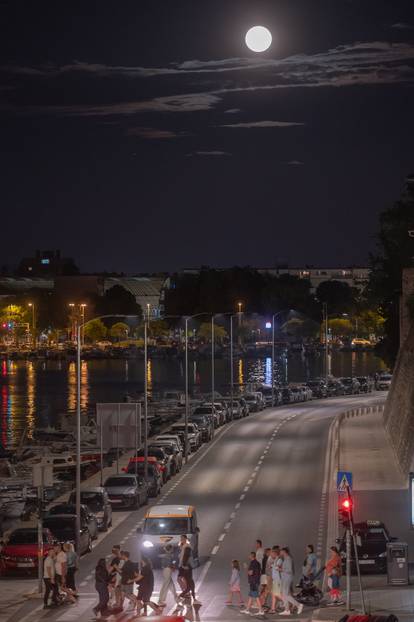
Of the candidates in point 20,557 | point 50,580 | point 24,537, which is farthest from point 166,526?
point 50,580

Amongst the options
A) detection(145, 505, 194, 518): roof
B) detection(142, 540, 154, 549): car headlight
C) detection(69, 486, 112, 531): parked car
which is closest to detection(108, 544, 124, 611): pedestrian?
detection(142, 540, 154, 549): car headlight

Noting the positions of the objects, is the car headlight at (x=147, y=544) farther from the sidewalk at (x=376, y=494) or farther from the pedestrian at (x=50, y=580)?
the sidewalk at (x=376, y=494)

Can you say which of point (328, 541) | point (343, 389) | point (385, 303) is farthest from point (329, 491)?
point (343, 389)

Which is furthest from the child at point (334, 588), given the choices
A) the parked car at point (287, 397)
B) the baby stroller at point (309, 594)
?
the parked car at point (287, 397)

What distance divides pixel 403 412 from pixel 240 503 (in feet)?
49.7

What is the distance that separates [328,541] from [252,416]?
49535mm

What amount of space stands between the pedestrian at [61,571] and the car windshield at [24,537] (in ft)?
15.3

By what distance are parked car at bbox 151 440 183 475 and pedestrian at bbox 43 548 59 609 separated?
25.3 m

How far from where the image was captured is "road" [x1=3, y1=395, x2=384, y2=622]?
31.0 meters

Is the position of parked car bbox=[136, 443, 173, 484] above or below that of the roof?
above

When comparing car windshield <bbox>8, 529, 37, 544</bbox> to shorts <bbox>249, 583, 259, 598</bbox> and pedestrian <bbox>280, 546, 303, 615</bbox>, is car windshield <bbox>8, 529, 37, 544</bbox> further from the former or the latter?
pedestrian <bbox>280, 546, 303, 615</bbox>

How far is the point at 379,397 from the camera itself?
328ft

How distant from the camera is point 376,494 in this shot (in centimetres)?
4450

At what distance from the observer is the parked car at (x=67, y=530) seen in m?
36.6
